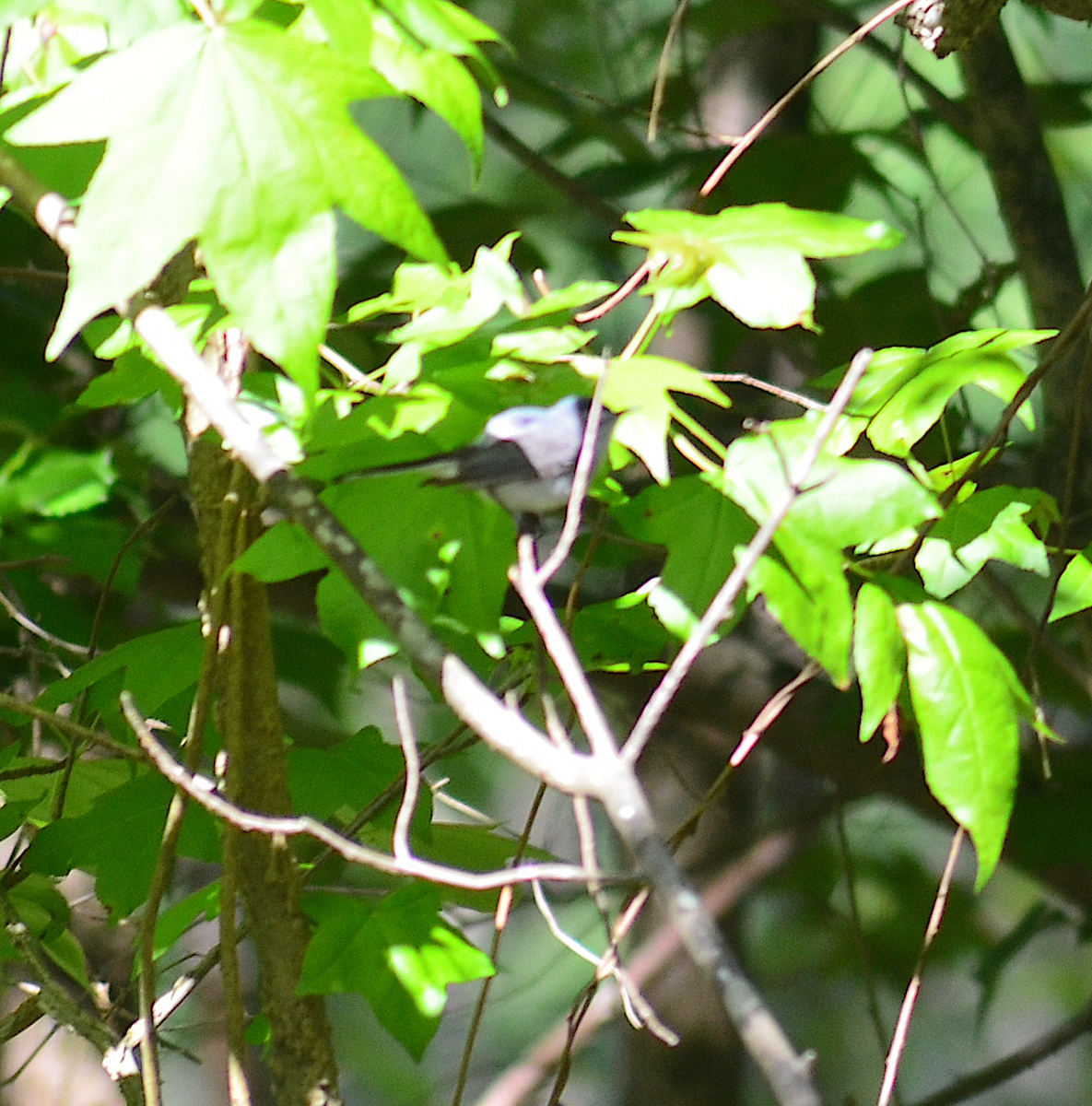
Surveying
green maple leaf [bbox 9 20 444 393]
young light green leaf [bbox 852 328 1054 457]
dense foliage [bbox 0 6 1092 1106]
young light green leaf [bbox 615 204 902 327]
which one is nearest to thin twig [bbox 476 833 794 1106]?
dense foliage [bbox 0 6 1092 1106]

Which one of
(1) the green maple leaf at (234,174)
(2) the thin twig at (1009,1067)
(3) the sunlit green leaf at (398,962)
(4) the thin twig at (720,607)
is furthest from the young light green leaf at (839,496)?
(2) the thin twig at (1009,1067)

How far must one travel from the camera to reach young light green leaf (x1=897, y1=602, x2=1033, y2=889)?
2.03 feet

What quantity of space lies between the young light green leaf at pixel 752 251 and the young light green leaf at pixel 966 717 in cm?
20

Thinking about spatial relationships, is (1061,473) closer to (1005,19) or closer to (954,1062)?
(1005,19)

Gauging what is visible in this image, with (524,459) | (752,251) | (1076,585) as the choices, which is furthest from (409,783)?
(1076,585)

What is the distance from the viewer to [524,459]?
765 mm

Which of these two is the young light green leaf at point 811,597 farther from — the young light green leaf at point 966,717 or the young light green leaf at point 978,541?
the young light green leaf at point 978,541

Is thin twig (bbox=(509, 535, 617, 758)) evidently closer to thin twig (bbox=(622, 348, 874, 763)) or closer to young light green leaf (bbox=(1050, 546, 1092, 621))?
thin twig (bbox=(622, 348, 874, 763))

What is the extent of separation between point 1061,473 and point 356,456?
3.58ft

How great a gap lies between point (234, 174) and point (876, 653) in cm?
44

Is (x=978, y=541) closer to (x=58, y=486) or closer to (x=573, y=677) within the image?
(x=573, y=677)

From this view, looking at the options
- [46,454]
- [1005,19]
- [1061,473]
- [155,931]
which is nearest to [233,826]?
[155,931]

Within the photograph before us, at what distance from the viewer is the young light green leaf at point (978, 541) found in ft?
2.58

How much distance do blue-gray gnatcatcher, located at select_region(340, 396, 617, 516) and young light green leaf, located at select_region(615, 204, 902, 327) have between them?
4.4 inches
